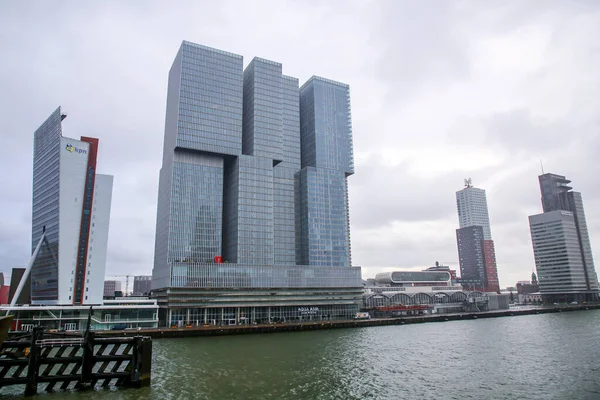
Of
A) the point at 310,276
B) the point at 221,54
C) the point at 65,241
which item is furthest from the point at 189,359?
the point at 221,54

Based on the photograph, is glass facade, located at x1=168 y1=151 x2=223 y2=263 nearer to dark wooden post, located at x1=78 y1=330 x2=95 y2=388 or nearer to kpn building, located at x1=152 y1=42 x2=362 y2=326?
kpn building, located at x1=152 y1=42 x2=362 y2=326

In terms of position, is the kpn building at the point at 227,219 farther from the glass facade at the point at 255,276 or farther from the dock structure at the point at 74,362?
the dock structure at the point at 74,362

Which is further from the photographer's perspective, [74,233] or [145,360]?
[74,233]

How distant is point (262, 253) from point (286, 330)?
1801 inches

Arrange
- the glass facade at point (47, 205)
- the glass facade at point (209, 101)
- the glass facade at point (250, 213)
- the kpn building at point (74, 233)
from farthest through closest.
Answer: the glass facade at point (250, 213), the glass facade at point (209, 101), the glass facade at point (47, 205), the kpn building at point (74, 233)

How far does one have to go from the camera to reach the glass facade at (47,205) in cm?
15775

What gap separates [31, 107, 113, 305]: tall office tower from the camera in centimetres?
15538

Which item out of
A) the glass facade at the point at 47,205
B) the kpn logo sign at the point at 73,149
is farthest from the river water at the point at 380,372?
the kpn logo sign at the point at 73,149

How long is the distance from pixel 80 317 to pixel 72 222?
118 feet

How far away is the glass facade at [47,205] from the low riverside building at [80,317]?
Answer: 55.2 ft

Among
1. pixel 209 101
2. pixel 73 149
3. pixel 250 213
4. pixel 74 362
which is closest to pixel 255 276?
pixel 250 213

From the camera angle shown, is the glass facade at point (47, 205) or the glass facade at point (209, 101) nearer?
the glass facade at point (47, 205)

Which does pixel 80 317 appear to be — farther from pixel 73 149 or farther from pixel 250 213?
pixel 250 213

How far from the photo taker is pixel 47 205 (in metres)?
167
